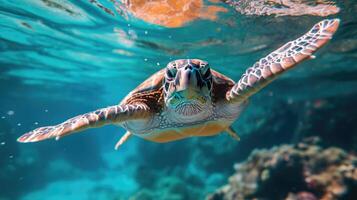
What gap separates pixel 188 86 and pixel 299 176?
17.2 feet

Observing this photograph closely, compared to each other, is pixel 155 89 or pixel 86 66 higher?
Answer: pixel 86 66

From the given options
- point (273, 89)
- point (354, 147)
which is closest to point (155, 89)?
point (354, 147)

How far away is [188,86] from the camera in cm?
324

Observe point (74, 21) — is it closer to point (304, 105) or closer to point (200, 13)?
point (200, 13)

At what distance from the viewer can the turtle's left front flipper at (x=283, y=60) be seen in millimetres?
3191

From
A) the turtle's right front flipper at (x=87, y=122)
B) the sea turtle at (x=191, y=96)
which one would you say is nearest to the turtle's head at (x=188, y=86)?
the sea turtle at (x=191, y=96)

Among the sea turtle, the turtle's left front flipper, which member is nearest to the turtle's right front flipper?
the sea turtle

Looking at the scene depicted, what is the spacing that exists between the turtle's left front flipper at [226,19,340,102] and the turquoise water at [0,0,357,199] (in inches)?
231

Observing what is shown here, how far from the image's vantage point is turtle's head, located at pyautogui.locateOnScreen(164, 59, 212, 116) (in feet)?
10.6

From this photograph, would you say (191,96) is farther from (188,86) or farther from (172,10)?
(172,10)

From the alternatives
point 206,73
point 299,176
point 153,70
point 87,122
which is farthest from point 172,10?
point 153,70

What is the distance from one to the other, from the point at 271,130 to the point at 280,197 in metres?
9.62

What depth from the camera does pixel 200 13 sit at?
30.7ft

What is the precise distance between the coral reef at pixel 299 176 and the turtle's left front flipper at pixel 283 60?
13.9ft
